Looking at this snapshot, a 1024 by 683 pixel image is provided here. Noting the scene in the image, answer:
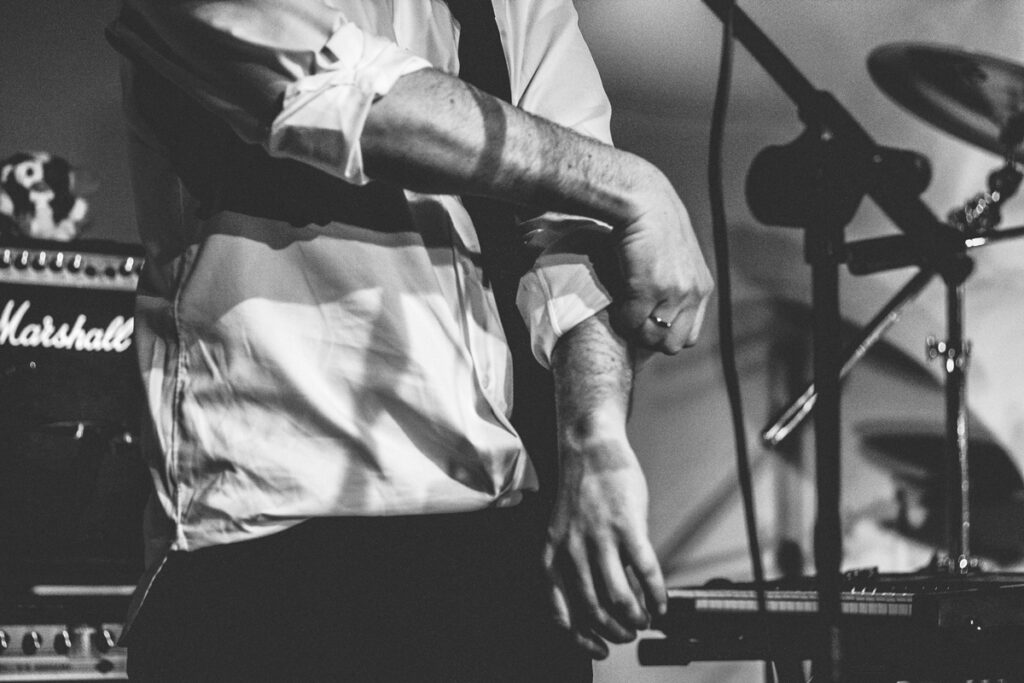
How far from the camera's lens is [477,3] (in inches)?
36.8

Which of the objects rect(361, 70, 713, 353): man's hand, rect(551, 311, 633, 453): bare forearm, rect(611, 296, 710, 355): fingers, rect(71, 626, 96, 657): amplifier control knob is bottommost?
rect(71, 626, 96, 657): amplifier control knob

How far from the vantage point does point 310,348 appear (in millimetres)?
770

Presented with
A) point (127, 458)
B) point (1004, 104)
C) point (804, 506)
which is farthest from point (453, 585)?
Result: point (804, 506)

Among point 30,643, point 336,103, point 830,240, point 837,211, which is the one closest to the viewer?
point 336,103

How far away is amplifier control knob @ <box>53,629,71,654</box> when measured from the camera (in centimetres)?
176

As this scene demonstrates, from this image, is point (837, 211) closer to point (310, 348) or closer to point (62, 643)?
point (310, 348)

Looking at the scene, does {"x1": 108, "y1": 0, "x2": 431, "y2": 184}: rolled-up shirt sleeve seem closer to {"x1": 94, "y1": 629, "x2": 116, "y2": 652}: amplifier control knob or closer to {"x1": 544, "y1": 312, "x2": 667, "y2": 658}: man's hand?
{"x1": 544, "y1": 312, "x2": 667, "y2": 658}: man's hand

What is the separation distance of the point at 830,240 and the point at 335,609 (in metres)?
0.65

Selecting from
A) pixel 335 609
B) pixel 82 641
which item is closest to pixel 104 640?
pixel 82 641

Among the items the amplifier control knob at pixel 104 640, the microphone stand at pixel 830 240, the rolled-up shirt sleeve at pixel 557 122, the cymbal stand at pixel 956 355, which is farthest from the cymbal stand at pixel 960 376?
the amplifier control knob at pixel 104 640

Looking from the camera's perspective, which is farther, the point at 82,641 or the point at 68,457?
the point at 68,457

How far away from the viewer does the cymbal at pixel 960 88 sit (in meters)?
2.02

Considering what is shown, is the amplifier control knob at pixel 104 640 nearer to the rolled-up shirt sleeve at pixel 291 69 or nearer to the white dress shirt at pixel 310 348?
the white dress shirt at pixel 310 348

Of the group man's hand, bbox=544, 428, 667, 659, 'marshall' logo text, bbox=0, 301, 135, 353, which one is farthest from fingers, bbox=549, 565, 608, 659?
'marshall' logo text, bbox=0, 301, 135, 353
